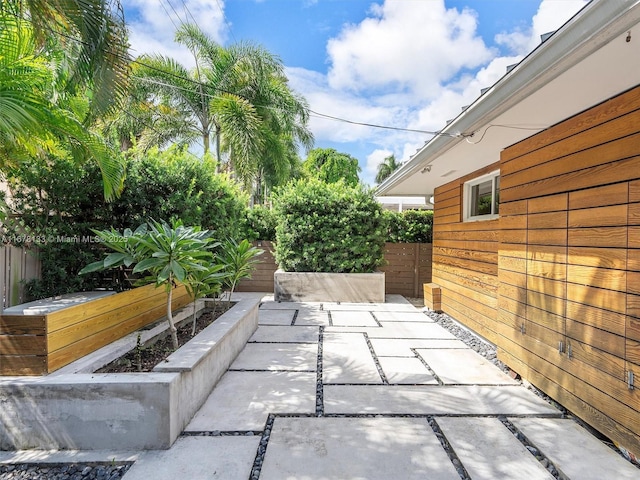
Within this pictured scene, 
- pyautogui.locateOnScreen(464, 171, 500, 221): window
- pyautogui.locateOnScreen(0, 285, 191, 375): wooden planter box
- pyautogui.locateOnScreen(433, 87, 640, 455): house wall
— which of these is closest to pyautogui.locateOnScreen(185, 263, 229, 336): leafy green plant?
pyautogui.locateOnScreen(0, 285, 191, 375): wooden planter box

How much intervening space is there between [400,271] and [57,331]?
22.2 ft

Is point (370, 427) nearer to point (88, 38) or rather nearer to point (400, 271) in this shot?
point (88, 38)

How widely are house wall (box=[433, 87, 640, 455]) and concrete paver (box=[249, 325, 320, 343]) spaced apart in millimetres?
2254

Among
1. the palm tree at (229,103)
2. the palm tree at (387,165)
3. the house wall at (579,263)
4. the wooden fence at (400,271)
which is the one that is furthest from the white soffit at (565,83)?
the palm tree at (387,165)

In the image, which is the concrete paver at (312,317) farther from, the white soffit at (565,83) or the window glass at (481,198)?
the white soffit at (565,83)

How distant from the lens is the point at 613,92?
2131 mm

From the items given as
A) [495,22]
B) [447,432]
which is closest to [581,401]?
[447,432]

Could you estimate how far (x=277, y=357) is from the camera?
3.58 meters

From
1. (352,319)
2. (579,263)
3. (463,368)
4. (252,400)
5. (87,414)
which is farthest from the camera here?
(352,319)

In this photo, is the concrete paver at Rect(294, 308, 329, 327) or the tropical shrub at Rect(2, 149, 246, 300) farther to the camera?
the concrete paver at Rect(294, 308, 329, 327)

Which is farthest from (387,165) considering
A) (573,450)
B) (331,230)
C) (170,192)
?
(573,450)

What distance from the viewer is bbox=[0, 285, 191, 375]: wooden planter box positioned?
222cm

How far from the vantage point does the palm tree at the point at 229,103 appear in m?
9.57

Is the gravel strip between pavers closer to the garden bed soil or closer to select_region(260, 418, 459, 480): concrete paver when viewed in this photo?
the garden bed soil
